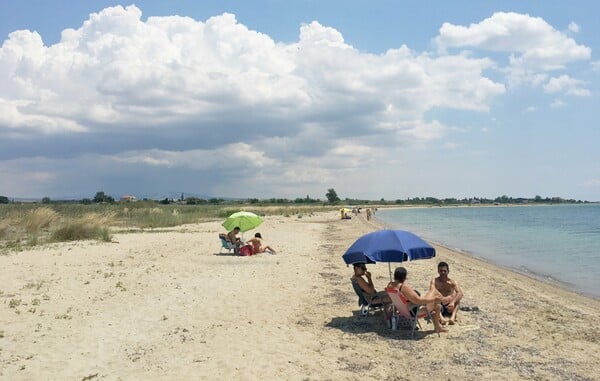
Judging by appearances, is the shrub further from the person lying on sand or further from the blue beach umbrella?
the person lying on sand

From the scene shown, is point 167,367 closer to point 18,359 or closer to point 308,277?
point 18,359

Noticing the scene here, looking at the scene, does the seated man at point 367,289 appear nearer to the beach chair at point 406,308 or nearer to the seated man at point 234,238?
the beach chair at point 406,308

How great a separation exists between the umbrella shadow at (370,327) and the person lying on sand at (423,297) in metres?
0.24

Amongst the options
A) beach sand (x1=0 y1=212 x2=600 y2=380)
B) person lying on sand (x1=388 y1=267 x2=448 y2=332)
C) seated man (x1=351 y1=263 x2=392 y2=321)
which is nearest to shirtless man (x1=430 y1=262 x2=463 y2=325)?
beach sand (x1=0 y1=212 x2=600 y2=380)

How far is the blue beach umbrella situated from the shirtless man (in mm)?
771

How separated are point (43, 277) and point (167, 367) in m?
7.48

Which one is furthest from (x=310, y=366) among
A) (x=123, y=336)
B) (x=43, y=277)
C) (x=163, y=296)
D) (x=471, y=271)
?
(x=471, y=271)

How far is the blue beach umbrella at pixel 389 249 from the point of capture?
763cm

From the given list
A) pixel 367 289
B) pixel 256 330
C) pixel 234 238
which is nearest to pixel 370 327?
pixel 367 289

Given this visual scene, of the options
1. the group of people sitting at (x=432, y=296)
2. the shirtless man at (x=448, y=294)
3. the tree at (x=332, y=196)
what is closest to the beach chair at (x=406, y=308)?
the group of people sitting at (x=432, y=296)

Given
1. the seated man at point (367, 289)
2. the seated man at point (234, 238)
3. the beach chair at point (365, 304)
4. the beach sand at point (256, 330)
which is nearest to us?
the beach sand at point (256, 330)

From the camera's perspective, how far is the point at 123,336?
24.9 ft

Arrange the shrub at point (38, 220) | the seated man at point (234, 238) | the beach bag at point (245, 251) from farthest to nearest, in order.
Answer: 1. the shrub at point (38, 220)
2. the seated man at point (234, 238)
3. the beach bag at point (245, 251)

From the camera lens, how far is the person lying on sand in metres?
7.57
